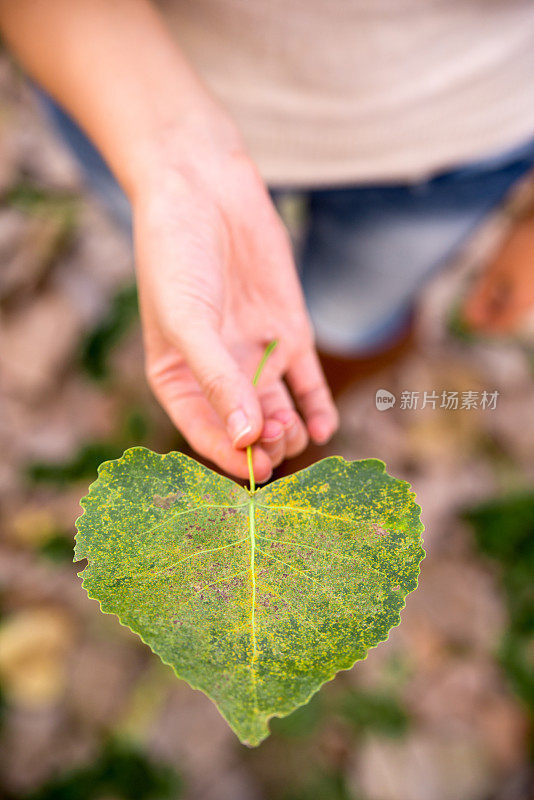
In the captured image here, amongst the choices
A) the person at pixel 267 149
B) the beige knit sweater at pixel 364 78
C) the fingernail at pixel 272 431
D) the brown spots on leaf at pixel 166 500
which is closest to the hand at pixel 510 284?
the person at pixel 267 149

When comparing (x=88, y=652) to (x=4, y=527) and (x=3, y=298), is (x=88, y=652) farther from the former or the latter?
(x=3, y=298)

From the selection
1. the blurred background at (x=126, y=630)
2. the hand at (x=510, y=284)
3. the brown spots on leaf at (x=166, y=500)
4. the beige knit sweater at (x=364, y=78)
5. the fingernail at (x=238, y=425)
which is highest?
the beige knit sweater at (x=364, y=78)

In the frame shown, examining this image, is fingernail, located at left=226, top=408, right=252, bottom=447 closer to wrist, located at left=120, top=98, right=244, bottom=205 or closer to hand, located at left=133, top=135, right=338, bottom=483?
hand, located at left=133, top=135, right=338, bottom=483

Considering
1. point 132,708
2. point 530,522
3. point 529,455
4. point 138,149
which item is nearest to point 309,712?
point 132,708

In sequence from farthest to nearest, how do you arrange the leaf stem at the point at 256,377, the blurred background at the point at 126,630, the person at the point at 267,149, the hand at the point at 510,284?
the hand at the point at 510,284, the blurred background at the point at 126,630, the person at the point at 267,149, the leaf stem at the point at 256,377

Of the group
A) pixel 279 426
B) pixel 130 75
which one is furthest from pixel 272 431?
pixel 130 75

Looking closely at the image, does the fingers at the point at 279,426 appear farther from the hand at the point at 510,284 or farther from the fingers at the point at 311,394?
the hand at the point at 510,284

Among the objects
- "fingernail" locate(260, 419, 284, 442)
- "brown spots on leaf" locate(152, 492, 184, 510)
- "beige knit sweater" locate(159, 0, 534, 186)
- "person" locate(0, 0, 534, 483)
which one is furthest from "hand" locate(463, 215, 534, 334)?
"brown spots on leaf" locate(152, 492, 184, 510)
